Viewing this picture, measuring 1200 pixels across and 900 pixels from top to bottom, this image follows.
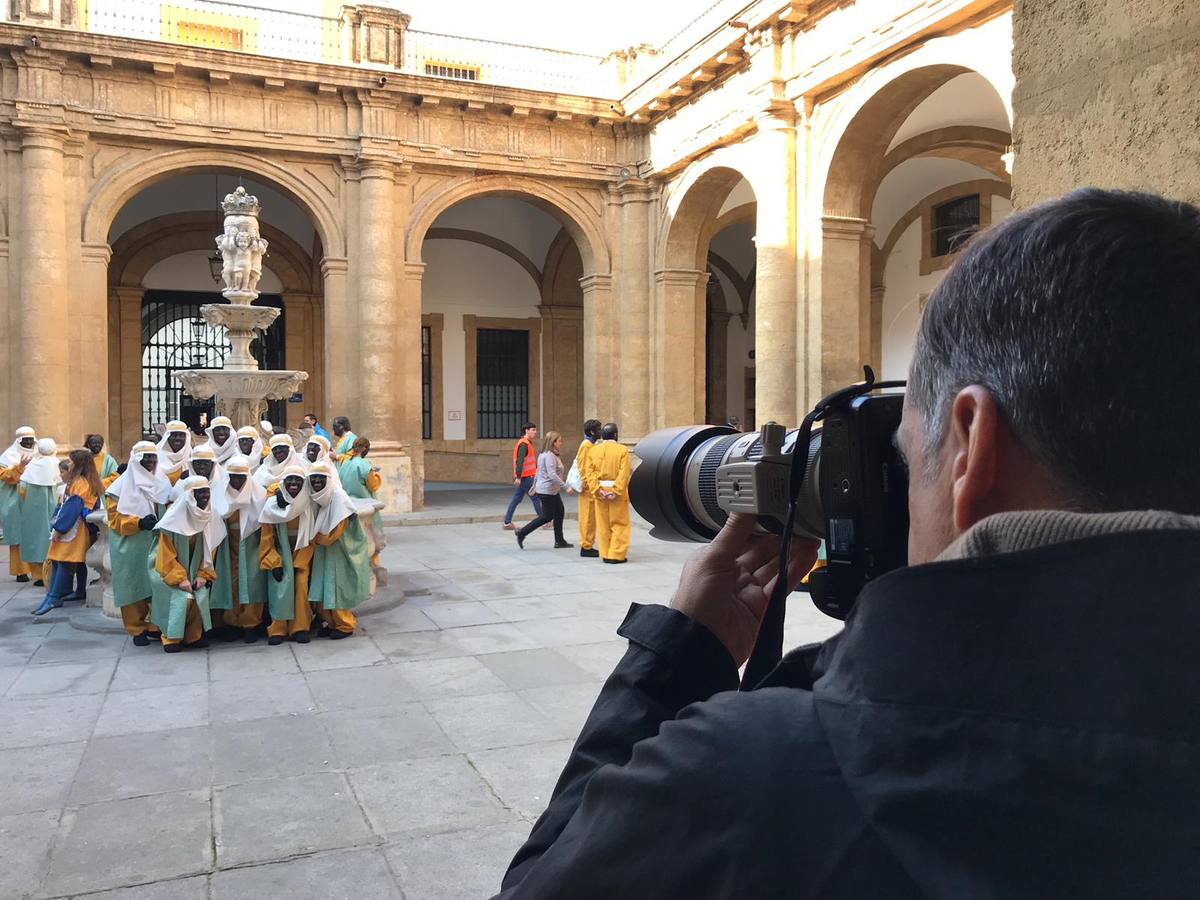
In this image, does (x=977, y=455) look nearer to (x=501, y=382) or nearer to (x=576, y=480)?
(x=576, y=480)

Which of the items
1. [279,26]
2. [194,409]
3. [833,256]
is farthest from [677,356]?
[194,409]

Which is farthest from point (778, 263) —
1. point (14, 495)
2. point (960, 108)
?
point (14, 495)

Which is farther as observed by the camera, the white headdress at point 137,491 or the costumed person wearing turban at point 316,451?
the costumed person wearing turban at point 316,451

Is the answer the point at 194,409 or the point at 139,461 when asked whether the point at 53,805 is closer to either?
the point at 139,461

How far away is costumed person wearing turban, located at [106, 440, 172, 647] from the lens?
23.3 feet

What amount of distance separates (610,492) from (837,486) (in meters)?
10.2

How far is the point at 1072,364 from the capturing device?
77 cm

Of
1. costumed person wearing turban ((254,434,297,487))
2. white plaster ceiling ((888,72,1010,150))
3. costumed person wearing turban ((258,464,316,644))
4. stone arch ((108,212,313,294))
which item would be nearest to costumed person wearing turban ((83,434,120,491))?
costumed person wearing turban ((254,434,297,487))

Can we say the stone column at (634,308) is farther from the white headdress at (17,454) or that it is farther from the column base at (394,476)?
the white headdress at (17,454)

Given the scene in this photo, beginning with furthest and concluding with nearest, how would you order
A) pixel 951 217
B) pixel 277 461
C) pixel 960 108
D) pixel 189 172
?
pixel 951 217, pixel 189 172, pixel 960 108, pixel 277 461

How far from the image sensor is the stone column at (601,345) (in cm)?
1831

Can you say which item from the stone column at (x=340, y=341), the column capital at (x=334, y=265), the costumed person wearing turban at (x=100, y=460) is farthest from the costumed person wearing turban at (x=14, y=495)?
the column capital at (x=334, y=265)

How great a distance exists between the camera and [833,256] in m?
13.9

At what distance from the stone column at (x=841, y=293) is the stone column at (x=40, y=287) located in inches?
447
